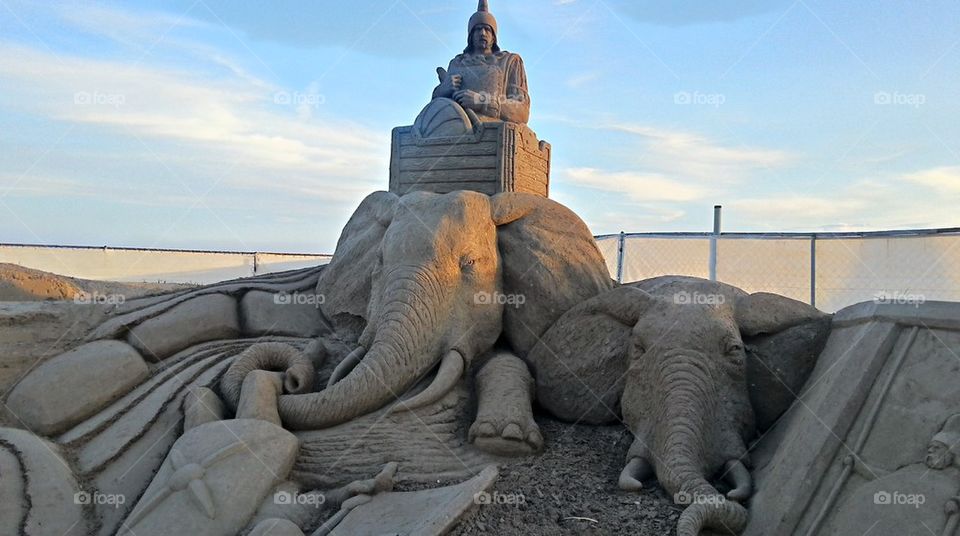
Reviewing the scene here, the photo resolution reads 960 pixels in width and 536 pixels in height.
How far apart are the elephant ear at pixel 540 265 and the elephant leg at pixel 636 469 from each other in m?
1.15

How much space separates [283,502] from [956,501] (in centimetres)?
287

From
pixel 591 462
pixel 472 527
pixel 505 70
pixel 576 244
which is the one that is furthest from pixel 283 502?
pixel 505 70

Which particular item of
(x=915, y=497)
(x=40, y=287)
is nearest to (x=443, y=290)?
(x=915, y=497)

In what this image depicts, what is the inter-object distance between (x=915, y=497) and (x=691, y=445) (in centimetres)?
103

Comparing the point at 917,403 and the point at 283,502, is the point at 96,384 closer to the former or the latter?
the point at 283,502

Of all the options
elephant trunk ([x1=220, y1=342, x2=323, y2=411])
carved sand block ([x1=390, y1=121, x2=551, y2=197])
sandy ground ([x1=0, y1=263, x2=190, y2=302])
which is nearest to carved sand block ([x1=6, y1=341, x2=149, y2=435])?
elephant trunk ([x1=220, y1=342, x2=323, y2=411])

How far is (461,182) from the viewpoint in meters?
8.10

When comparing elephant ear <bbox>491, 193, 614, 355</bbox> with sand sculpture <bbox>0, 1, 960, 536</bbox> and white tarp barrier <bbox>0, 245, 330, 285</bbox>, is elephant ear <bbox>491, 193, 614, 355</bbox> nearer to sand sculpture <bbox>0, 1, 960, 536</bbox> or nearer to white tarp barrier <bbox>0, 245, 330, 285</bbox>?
sand sculpture <bbox>0, 1, 960, 536</bbox>

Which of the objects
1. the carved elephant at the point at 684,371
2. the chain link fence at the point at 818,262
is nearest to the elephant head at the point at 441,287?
the carved elephant at the point at 684,371

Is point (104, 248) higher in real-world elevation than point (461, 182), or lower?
lower

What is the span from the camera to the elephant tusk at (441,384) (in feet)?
14.2

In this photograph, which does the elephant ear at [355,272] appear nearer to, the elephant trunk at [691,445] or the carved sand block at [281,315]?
the carved sand block at [281,315]

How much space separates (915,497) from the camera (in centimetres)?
298

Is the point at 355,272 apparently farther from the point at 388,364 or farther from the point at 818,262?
the point at 818,262
